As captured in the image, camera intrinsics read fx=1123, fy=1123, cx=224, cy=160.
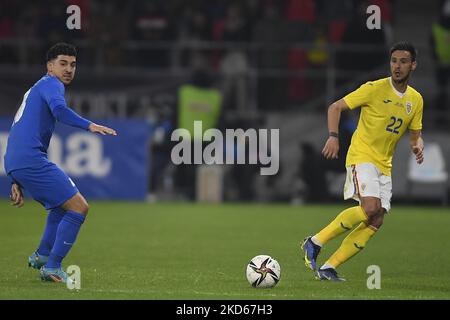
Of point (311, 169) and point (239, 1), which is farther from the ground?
point (239, 1)

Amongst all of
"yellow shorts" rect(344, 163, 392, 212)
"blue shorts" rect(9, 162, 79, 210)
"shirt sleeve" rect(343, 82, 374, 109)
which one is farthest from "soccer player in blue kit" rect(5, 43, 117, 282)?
"shirt sleeve" rect(343, 82, 374, 109)

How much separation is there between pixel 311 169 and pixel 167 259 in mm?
9191

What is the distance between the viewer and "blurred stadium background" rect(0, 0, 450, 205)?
68.8 feet

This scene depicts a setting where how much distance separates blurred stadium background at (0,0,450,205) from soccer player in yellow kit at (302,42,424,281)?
10.3 metres

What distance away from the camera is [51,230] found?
10.2 meters

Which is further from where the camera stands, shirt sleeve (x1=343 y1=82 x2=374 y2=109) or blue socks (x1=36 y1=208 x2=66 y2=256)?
shirt sleeve (x1=343 y1=82 x2=374 y2=109)

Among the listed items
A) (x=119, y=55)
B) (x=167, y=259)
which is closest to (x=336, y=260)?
(x=167, y=259)

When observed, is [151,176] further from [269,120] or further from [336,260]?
[336,260]

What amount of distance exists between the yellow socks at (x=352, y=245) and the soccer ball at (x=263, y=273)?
2.71ft

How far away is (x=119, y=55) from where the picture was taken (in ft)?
74.2

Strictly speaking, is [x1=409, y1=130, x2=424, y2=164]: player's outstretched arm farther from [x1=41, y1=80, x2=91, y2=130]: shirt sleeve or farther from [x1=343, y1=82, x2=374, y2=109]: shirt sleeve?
[x1=41, y1=80, x2=91, y2=130]: shirt sleeve

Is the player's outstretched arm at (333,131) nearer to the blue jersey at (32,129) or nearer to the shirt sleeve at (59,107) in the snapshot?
the shirt sleeve at (59,107)

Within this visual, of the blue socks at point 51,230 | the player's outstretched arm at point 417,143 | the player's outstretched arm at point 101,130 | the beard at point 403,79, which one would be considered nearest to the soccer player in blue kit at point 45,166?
the blue socks at point 51,230
